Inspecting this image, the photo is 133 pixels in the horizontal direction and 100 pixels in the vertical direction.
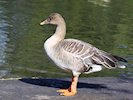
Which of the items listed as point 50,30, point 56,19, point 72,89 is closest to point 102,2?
point 50,30

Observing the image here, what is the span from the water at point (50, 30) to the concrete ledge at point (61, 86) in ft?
9.42

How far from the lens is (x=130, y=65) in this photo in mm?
12922

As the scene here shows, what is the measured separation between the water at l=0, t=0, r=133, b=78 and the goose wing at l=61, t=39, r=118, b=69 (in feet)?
13.5

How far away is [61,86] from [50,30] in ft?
33.0

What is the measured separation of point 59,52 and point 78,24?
13.2 meters

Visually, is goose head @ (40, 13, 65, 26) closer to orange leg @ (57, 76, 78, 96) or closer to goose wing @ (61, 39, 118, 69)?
goose wing @ (61, 39, 118, 69)

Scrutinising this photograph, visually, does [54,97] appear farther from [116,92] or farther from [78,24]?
[78,24]

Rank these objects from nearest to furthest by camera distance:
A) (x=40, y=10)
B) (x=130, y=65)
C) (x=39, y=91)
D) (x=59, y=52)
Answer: (x=59, y=52) → (x=39, y=91) → (x=130, y=65) → (x=40, y=10)

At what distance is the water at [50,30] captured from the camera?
39.8ft

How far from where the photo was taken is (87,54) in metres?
6.90

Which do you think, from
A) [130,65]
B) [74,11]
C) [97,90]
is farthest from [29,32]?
[97,90]

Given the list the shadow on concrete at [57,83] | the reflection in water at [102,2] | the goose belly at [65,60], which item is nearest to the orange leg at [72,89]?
the goose belly at [65,60]

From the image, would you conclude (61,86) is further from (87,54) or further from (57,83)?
(87,54)

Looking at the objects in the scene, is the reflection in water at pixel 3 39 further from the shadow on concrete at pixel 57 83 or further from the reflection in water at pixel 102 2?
the reflection in water at pixel 102 2
